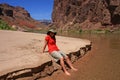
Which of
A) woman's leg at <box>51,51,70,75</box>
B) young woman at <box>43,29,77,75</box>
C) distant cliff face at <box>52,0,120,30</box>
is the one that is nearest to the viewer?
woman's leg at <box>51,51,70,75</box>

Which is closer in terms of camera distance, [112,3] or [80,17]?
[112,3]

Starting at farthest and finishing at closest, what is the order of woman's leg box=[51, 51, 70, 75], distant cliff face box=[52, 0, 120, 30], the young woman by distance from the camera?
distant cliff face box=[52, 0, 120, 30]
the young woman
woman's leg box=[51, 51, 70, 75]

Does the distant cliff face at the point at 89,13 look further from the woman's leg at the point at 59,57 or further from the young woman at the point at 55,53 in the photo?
the woman's leg at the point at 59,57

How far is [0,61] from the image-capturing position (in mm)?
8523

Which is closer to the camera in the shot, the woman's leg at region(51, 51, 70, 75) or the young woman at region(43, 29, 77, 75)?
the woman's leg at region(51, 51, 70, 75)

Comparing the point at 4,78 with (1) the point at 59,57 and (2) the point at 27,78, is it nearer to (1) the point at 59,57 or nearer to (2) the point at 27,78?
(2) the point at 27,78

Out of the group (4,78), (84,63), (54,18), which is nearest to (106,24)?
(84,63)

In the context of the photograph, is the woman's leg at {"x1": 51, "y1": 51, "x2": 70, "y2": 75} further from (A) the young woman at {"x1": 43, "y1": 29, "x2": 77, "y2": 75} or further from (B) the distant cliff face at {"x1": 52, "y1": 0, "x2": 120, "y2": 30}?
(B) the distant cliff face at {"x1": 52, "y1": 0, "x2": 120, "y2": 30}

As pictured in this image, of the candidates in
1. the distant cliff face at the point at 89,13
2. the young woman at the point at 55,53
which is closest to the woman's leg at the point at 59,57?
the young woman at the point at 55,53

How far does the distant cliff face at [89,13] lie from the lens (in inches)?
2923

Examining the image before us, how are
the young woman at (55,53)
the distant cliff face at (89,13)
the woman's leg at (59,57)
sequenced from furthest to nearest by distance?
1. the distant cliff face at (89,13)
2. the young woman at (55,53)
3. the woman's leg at (59,57)

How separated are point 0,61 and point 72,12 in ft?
384

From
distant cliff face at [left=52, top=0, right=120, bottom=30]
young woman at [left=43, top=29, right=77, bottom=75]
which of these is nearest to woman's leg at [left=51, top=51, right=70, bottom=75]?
young woman at [left=43, top=29, right=77, bottom=75]

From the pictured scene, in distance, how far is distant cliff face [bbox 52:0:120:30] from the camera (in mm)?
74238
